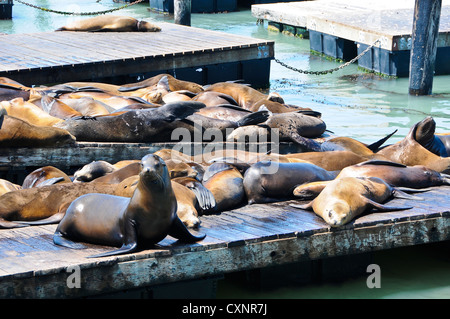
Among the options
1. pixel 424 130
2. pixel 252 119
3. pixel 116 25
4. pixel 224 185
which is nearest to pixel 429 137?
pixel 424 130

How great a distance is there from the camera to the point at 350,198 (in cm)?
550

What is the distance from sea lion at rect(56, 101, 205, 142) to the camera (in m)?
7.59

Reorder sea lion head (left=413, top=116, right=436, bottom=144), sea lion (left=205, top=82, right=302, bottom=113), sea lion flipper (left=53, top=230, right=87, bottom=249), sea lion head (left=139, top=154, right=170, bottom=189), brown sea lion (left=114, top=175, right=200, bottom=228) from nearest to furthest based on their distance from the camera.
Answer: sea lion head (left=139, top=154, right=170, bottom=189)
sea lion flipper (left=53, top=230, right=87, bottom=249)
brown sea lion (left=114, top=175, right=200, bottom=228)
sea lion head (left=413, top=116, right=436, bottom=144)
sea lion (left=205, top=82, right=302, bottom=113)

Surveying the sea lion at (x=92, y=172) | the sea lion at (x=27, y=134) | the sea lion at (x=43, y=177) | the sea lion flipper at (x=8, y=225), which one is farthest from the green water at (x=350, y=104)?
the sea lion at (x=27, y=134)

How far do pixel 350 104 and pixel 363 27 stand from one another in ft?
10.5

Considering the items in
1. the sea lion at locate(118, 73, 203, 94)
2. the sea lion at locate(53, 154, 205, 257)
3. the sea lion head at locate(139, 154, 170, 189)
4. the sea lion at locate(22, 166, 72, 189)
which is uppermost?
the sea lion head at locate(139, 154, 170, 189)

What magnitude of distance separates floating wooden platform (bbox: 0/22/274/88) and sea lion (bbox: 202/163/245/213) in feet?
17.7

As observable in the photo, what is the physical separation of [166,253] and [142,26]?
33.9 feet

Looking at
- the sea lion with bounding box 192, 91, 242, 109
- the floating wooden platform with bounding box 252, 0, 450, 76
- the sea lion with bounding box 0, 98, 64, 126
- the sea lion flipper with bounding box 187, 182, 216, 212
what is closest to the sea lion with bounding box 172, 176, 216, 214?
the sea lion flipper with bounding box 187, 182, 216, 212

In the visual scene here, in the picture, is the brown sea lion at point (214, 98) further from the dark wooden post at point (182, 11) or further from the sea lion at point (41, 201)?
the dark wooden post at point (182, 11)

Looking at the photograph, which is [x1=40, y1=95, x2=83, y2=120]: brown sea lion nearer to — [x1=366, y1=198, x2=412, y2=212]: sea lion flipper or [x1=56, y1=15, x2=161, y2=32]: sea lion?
[x1=366, y1=198, x2=412, y2=212]: sea lion flipper

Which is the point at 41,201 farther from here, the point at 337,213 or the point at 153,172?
the point at 337,213

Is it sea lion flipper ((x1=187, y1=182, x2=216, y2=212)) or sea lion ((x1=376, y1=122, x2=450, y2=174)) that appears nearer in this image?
sea lion flipper ((x1=187, y1=182, x2=216, y2=212))
